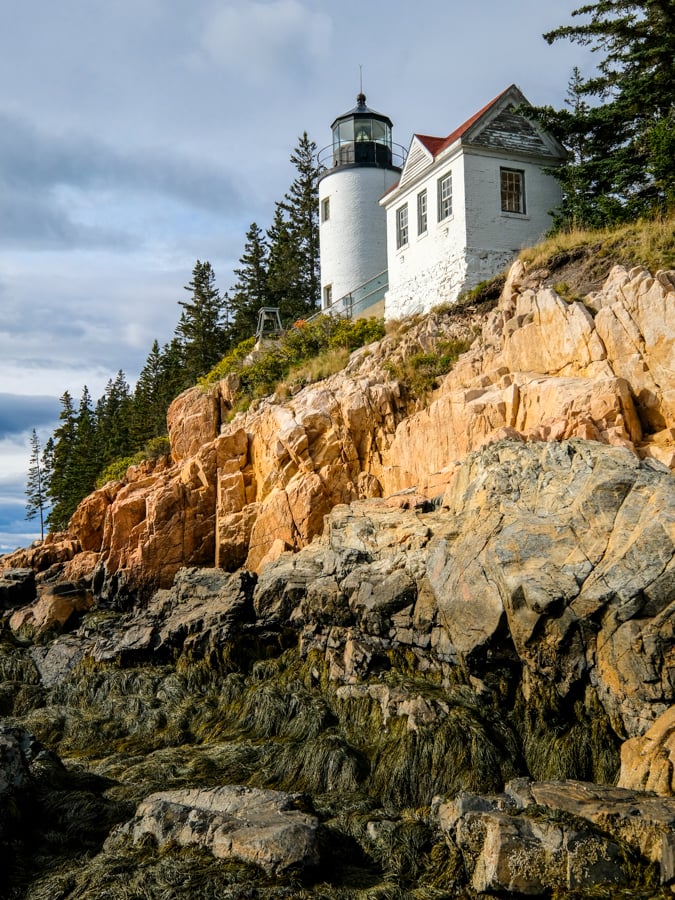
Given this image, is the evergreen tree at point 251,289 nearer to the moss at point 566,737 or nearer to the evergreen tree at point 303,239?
the evergreen tree at point 303,239

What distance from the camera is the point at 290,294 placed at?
4278 cm

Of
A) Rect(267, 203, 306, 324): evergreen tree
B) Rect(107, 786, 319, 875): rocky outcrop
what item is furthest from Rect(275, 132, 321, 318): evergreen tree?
Rect(107, 786, 319, 875): rocky outcrop

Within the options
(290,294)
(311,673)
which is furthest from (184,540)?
(290,294)

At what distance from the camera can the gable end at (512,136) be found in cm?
2316

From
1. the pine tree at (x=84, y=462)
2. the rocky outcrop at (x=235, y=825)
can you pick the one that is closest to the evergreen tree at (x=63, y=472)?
the pine tree at (x=84, y=462)

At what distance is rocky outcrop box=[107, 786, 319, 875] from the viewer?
7395 mm

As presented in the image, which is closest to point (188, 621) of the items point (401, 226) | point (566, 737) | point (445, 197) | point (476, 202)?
point (566, 737)

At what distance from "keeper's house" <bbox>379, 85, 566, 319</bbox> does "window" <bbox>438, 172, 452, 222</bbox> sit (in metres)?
0.03

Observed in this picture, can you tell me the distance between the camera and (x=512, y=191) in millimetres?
23578

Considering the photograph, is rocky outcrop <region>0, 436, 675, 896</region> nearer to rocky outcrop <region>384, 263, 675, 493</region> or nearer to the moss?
the moss

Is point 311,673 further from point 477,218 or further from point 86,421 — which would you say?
point 86,421

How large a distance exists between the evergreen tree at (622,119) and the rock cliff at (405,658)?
4745 mm

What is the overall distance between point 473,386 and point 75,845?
12067 mm

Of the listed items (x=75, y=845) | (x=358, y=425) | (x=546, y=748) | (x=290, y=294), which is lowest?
(x=75, y=845)
